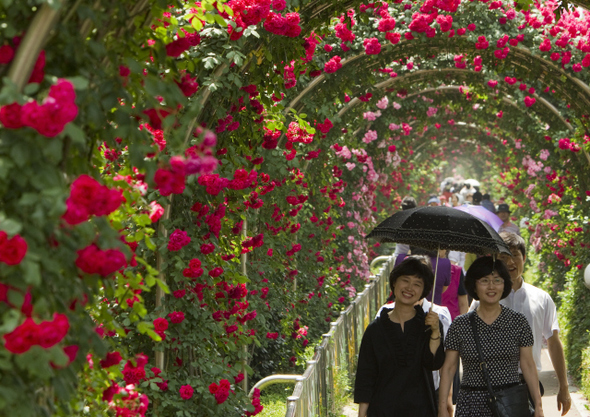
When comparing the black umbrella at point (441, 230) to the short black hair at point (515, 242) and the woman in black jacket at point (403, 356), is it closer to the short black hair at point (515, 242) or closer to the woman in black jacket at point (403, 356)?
the short black hair at point (515, 242)

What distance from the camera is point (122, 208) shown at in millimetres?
2457

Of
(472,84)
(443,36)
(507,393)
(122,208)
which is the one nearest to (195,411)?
(507,393)

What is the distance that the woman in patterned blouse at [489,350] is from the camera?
369cm

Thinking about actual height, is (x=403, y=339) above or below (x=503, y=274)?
below

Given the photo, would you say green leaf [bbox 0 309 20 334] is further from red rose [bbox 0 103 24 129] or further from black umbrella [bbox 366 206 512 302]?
black umbrella [bbox 366 206 512 302]

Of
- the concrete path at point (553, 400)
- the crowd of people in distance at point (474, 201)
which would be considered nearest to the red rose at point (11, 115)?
the concrete path at point (553, 400)

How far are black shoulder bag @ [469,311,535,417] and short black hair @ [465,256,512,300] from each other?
336 millimetres

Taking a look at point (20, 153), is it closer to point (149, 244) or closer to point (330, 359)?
point (149, 244)

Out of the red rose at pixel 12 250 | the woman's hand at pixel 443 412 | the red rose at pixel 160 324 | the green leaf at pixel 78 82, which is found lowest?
the woman's hand at pixel 443 412

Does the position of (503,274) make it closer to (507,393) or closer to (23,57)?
(507,393)

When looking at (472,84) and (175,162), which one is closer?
(175,162)

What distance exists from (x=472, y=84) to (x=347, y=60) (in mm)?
3542

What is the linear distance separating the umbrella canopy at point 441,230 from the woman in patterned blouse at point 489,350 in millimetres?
544

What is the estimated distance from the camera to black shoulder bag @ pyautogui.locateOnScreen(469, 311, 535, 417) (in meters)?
3.61
